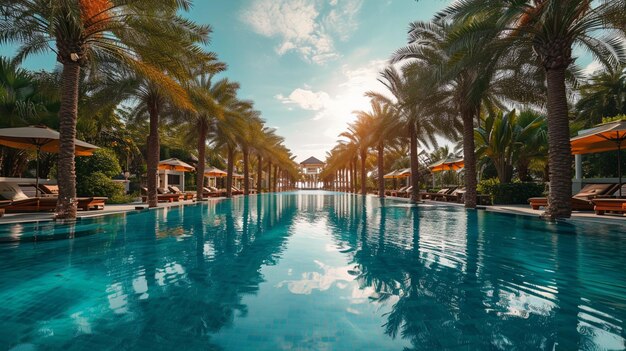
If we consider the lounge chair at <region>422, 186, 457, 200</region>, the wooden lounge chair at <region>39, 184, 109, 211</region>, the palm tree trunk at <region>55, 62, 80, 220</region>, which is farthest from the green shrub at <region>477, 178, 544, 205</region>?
the wooden lounge chair at <region>39, 184, 109, 211</region>

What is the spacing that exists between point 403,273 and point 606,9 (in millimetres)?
10645

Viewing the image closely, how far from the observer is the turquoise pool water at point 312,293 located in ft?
8.39

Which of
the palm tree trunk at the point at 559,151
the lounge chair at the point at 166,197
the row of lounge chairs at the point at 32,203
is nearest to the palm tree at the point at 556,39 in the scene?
the palm tree trunk at the point at 559,151

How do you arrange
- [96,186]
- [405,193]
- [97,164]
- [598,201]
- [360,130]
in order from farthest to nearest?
[360,130] < [405,193] < [97,164] < [96,186] < [598,201]

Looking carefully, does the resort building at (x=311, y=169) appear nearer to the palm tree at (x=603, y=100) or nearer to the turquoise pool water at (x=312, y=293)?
the palm tree at (x=603, y=100)

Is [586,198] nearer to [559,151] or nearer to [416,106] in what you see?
[559,151]

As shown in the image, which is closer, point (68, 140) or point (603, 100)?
point (68, 140)

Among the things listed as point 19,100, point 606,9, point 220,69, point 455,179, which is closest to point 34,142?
point 19,100

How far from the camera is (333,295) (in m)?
3.56

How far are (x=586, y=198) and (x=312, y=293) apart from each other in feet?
46.0

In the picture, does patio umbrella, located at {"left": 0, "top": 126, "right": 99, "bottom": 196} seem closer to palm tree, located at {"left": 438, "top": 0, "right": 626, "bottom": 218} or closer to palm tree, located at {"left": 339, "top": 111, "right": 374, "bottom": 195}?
palm tree, located at {"left": 438, "top": 0, "right": 626, "bottom": 218}

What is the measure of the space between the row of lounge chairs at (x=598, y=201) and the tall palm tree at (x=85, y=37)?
15297 millimetres

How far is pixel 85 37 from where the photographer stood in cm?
984

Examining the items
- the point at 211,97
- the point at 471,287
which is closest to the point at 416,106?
the point at 211,97
